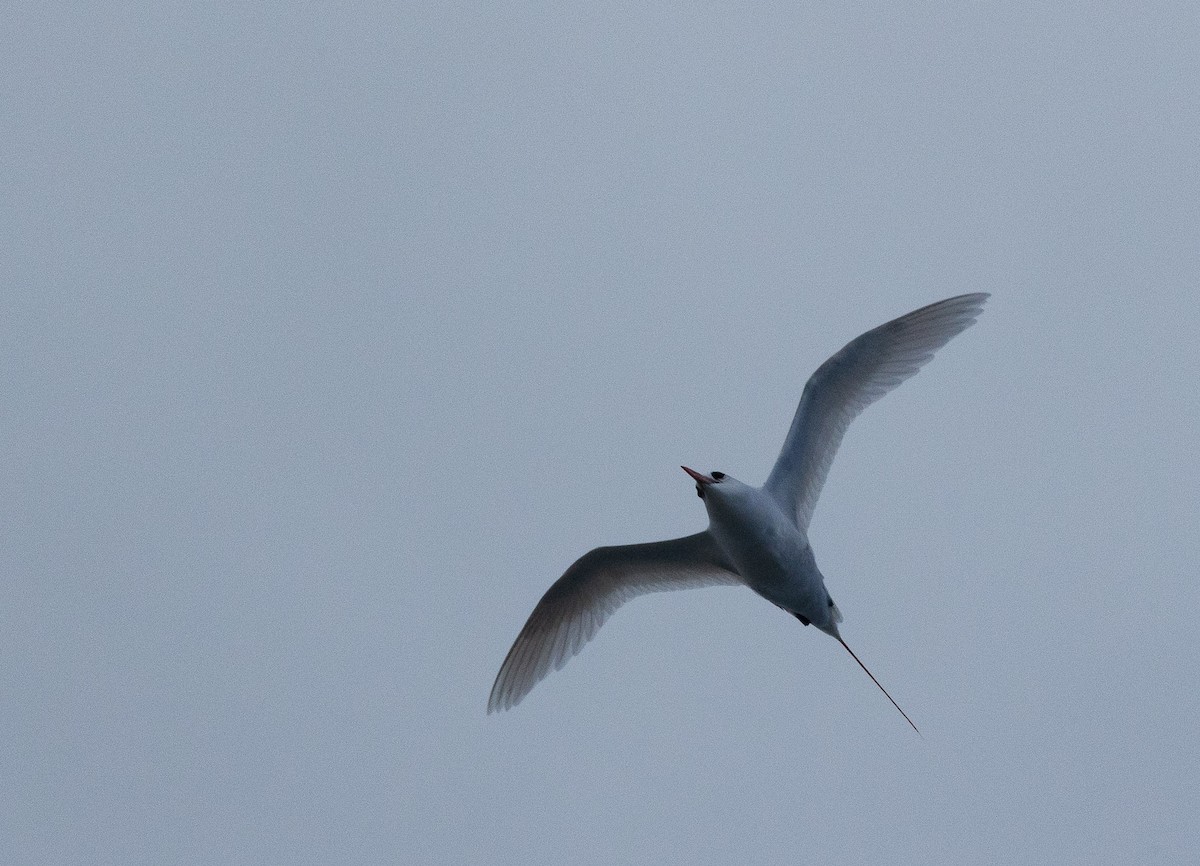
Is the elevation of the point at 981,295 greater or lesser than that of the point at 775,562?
greater

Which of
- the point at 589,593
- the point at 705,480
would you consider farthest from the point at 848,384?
the point at 589,593

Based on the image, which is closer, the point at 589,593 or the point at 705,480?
the point at 705,480

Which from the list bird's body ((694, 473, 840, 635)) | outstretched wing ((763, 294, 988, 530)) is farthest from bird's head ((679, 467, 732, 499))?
outstretched wing ((763, 294, 988, 530))

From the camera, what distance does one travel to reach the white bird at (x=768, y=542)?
13.9 metres

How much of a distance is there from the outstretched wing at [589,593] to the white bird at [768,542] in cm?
1

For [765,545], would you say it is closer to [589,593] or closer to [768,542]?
[768,542]

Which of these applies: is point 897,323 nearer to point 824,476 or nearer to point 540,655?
point 824,476

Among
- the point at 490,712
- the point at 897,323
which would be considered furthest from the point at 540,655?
the point at 897,323

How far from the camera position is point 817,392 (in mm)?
14633

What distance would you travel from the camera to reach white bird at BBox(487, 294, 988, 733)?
1389 cm

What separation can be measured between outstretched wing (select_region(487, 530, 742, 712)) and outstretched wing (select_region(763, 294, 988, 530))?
127 cm

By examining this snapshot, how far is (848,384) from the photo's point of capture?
1482 cm

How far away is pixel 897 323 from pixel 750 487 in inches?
106

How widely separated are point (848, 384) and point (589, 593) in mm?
4006
